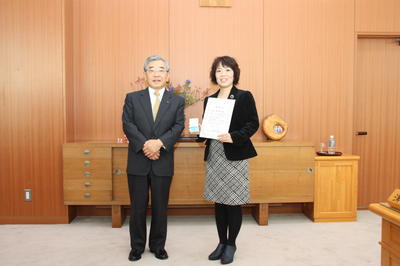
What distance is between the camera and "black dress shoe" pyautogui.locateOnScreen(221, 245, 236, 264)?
7.96 feet

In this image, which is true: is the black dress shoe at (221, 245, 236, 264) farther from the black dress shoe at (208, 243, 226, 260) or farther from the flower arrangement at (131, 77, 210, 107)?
the flower arrangement at (131, 77, 210, 107)

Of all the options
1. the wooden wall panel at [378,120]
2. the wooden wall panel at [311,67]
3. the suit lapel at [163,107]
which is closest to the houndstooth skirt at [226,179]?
the suit lapel at [163,107]

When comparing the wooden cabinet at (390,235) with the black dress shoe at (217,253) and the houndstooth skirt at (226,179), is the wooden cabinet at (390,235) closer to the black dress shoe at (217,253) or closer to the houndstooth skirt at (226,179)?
the houndstooth skirt at (226,179)

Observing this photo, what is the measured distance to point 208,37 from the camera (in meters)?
3.77

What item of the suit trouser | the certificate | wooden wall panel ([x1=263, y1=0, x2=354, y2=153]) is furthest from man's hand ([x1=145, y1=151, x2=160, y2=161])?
wooden wall panel ([x1=263, y1=0, x2=354, y2=153])

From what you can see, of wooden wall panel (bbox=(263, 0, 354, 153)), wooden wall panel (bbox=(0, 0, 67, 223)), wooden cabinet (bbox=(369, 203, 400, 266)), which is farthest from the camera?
wooden wall panel (bbox=(263, 0, 354, 153))

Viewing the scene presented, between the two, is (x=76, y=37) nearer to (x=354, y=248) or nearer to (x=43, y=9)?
(x=43, y=9)

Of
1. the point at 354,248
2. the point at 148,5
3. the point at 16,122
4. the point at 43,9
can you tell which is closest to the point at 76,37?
the point at 43,9

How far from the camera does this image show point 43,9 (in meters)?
3.39

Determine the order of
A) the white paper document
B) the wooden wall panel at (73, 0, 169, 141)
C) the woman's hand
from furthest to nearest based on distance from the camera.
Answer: the wooden wall panel at (73, 0, 169, 141) < the white paper document < the woman's hand

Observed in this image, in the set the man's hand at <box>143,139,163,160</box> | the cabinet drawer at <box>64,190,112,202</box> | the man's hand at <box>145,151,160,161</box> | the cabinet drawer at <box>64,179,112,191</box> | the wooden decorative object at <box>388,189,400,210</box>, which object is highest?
the man's hand at <box>143,139,163,160</box>

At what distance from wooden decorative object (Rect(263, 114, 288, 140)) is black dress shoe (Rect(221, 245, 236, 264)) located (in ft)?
5.04

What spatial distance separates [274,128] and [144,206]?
1825mm

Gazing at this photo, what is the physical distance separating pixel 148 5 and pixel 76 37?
2.96 feet
